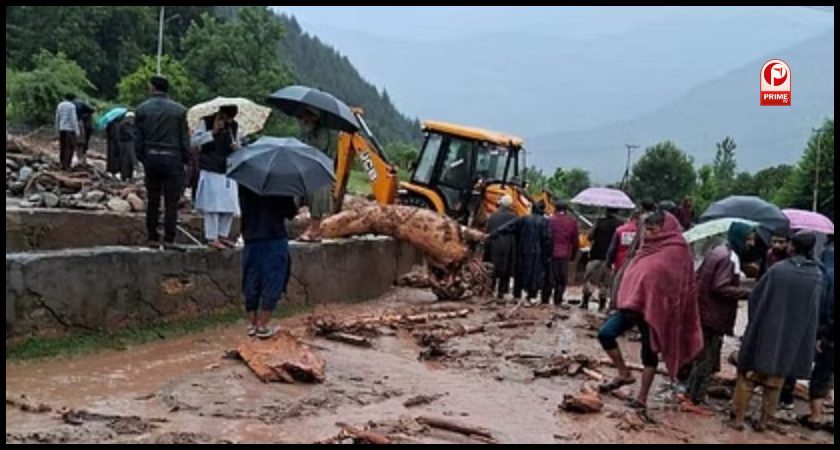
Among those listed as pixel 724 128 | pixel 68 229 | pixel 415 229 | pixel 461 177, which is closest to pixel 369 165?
pixel 461 177

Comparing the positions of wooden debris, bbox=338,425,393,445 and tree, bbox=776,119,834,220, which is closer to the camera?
wooden debris, bbox=338,425,393,445

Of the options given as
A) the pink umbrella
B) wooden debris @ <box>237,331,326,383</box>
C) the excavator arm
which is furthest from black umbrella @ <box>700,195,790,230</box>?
the excavator arm

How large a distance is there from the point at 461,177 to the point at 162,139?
9.95m

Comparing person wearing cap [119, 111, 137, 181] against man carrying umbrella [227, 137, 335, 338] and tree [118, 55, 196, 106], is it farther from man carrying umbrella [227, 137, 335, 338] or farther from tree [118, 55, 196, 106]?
tree [118, 55, 196, 106]

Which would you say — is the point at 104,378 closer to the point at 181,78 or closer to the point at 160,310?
the point at 160,310

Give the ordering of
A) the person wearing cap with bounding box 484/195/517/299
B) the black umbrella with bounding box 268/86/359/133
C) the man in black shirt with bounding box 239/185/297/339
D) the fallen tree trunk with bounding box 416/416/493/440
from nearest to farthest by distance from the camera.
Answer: the fallen tree trunk with bounding box 416/416/493/440 < the man in black shirt with bounding box 239/185/297/339 < the black umbrella with bounding box 268/86/359/133 < the person wearing cap with bounding box 484/195/517/299

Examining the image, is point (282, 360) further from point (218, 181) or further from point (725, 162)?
point (725, 162)

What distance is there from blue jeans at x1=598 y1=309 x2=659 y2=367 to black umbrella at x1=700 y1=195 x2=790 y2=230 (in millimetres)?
1403

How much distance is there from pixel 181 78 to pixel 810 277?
1311 inches

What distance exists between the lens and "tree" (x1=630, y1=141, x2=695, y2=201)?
151 ft

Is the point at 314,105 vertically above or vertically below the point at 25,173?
above

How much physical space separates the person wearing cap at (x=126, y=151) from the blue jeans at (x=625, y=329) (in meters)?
11.5

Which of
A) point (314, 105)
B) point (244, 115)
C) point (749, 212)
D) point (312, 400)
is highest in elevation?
point (314, 105)

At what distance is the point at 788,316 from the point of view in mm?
6625
